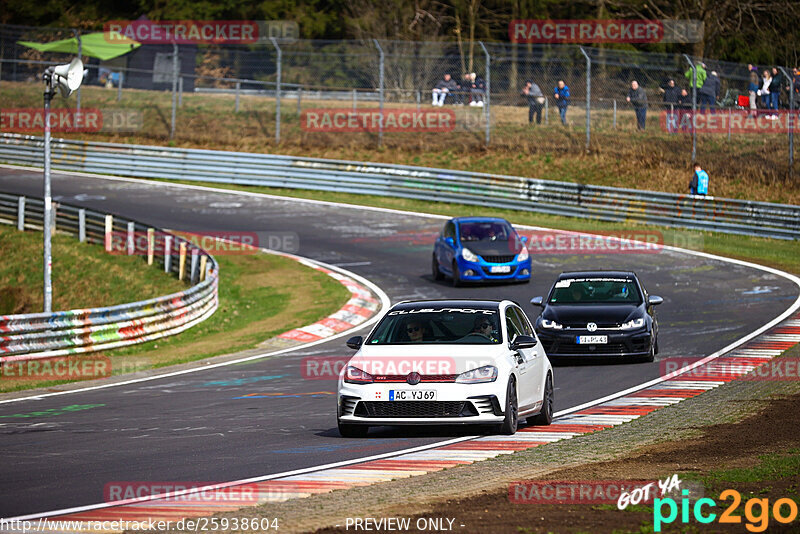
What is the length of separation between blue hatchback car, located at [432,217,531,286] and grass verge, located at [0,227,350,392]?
2444 millimetres

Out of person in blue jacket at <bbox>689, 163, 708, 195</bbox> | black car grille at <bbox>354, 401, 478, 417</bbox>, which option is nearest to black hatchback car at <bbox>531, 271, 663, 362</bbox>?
black car grille at <bbox>354, 401, 478, 417</bbox>

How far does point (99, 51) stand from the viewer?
195ft

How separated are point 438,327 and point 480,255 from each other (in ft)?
43.4

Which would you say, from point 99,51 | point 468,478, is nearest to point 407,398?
point 468,478

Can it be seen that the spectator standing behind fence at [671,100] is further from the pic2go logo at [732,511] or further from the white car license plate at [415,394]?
the pic2go logo at [732,511]

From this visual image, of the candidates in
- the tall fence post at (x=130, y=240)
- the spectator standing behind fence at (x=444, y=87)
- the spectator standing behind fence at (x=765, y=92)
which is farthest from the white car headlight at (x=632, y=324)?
the spectator standing behind fence at (x=444, y=87)

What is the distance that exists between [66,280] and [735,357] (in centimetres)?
1782

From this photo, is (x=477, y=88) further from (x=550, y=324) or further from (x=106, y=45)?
(x=106, y=45)

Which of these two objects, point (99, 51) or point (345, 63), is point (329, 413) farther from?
point (99, 51)

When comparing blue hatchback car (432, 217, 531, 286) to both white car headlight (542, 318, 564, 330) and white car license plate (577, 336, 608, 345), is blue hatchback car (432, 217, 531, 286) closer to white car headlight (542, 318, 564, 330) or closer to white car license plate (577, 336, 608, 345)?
white car headlight (542, 318, 564, 330)

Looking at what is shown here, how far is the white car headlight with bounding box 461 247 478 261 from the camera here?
2512 cm

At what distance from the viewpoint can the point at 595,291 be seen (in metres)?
18.8

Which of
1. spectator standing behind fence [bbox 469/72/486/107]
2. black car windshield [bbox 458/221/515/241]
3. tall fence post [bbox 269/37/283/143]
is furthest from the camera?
tall fence post [bbox 269/37/283/143]

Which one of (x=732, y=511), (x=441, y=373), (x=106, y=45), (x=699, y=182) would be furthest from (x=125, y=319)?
(x=106, y=45)
